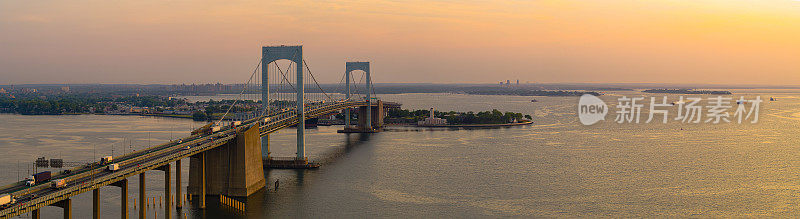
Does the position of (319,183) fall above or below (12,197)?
below

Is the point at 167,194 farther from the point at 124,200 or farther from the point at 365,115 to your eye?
the point at 365,115

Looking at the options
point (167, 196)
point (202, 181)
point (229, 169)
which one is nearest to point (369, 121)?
point (229, 169)

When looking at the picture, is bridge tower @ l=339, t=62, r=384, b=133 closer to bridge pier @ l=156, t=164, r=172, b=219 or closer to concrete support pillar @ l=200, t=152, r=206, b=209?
concrete support pillar @ l=200, t=152, r=206, b=209

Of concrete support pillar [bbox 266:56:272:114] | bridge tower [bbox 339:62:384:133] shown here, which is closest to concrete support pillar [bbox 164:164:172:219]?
concrete support pillar [bbox 266:56:272:114]

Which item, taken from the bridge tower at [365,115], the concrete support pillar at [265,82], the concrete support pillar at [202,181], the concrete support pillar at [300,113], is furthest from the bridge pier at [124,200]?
the bridge tower at [365,115]

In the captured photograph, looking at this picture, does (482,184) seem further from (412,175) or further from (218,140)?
(218,140)

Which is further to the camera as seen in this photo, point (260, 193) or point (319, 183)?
point (319, 183)

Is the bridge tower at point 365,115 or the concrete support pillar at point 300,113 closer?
the concrete support pillar at point 300,113

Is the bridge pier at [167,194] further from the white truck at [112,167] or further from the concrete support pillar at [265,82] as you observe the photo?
the concrete support pillar at [265,82]

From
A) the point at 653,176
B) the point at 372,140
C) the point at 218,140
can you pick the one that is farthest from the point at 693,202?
the point at 372,140
